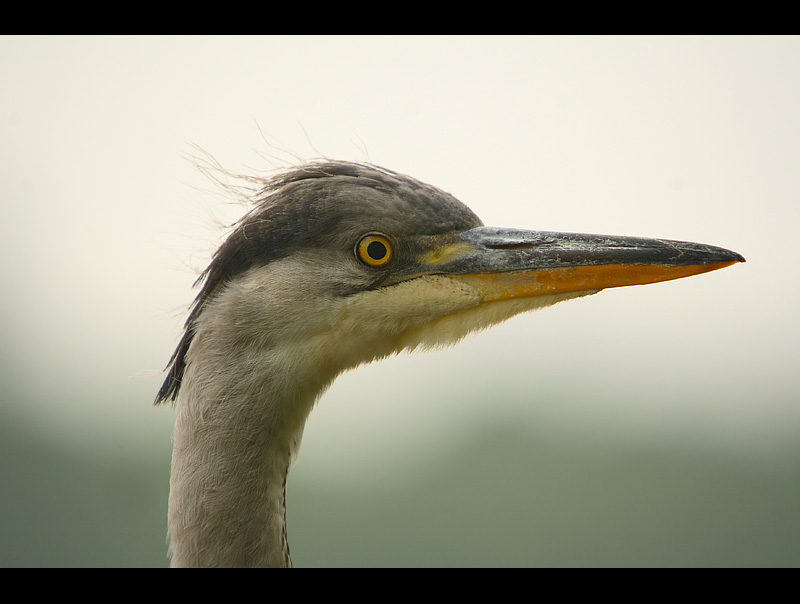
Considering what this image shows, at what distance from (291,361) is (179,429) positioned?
636 mm

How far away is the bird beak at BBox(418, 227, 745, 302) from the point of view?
11.0 feet

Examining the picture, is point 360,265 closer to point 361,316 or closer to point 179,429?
point 361,316

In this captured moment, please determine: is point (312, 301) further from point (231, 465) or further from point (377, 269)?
point (231, 465)

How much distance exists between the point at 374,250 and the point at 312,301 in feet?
1.27

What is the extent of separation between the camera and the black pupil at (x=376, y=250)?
3.33m

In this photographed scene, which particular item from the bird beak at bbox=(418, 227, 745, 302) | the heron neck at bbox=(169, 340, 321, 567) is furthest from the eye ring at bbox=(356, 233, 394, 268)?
the heron neck at bbox=(169, 340, 321, 567)

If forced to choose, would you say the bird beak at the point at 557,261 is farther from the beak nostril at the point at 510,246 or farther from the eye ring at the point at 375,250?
the eye ring at the point at 375,250

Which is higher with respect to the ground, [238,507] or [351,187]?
[351,187]

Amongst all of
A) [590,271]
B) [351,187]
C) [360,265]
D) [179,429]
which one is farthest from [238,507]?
[590,271]

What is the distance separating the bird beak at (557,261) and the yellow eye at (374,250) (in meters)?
0.19

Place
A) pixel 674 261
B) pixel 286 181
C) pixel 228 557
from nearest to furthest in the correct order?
1. pixel 228 557
2. pixel 674 261
3. pixel 286 181

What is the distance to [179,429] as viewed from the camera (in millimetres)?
3289

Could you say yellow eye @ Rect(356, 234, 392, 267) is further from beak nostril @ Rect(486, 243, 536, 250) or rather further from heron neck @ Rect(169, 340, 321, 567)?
heron neck @ Rect(169, 340, 321, 567)

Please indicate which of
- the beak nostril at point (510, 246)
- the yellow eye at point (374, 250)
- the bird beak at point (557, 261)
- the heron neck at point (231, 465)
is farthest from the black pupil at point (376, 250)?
the heron neck at point (231, 465)
